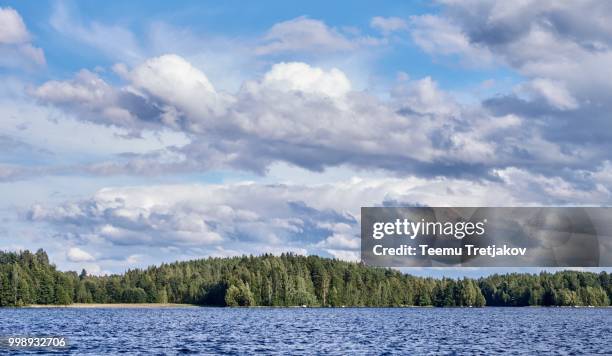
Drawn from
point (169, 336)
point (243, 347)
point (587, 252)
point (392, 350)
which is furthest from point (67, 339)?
point (587, 252)

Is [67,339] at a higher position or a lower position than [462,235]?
lower

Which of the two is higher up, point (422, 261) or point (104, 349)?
point (422, 261)

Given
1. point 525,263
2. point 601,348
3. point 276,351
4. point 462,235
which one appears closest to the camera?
point 276,351

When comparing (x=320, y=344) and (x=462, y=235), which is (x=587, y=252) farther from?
(x=320, y=344)

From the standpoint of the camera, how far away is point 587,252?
121438 millimetres

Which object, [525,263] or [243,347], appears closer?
[243,347]

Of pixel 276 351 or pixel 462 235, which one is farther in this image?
pixel 462 235

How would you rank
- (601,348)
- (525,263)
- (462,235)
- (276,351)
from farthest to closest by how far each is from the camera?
(525,263)
(462,235)
(601,348)
(276,351)

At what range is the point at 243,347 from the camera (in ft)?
297

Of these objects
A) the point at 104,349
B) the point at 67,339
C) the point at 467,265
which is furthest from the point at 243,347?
the point at 467,265

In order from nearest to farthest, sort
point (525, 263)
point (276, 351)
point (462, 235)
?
point (276, 351) < point (462, 235) < point (525, 263)

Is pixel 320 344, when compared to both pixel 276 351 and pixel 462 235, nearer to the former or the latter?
pixel 276 351

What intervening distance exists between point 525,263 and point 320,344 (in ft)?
127

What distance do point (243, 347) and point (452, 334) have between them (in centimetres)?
4338
